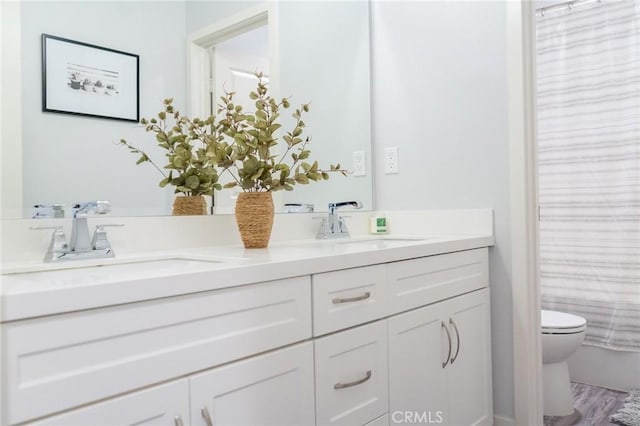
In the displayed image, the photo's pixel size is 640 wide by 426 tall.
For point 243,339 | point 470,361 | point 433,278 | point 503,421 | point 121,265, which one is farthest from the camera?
point 503,421

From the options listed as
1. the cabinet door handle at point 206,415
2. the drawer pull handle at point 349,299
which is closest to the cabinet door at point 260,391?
the cabinet door handle at point 206,415

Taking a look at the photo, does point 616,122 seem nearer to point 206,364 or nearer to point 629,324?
point 629,324

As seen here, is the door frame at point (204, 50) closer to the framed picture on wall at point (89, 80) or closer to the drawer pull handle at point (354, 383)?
the framed picture on wall at point (89, 80)

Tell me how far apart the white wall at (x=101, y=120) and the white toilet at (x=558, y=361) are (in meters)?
1.75

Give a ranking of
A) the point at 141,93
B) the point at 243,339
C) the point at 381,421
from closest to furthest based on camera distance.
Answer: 1. the point at 243,339
2. the point at 381,421
3. the point at 141,93

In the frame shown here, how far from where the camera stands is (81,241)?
121cm

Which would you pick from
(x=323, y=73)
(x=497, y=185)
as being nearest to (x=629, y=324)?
(x=497, y=185)

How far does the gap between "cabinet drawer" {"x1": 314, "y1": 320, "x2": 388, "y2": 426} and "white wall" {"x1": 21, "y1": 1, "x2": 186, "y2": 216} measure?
65 centimetres

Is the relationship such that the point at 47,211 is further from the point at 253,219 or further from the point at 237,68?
the point at 237,68

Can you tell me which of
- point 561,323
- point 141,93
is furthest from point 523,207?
point 141,93

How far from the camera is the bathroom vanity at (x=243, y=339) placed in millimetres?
720

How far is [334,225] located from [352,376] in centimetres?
79

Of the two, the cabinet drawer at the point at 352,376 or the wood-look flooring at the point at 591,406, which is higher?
the cabinet drawer at the point at 352,376

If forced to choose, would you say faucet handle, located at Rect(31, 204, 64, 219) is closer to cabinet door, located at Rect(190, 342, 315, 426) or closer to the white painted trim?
cabinet door, located at Rect(190, 342, 315, 426)
